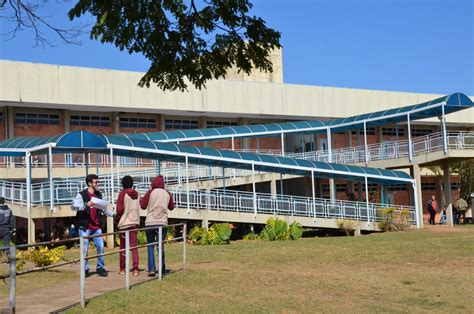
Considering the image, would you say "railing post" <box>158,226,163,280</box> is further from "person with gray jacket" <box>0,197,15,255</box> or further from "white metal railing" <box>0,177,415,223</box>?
"white metal railing" <box>0,177,415,223</box>

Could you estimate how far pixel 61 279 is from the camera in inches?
467

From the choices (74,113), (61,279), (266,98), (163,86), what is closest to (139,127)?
(74,113)

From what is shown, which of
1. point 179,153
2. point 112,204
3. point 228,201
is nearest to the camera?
point 112,204

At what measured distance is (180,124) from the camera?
40188mm

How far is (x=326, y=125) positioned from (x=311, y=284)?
2609cm

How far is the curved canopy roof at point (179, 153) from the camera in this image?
23.6 metres

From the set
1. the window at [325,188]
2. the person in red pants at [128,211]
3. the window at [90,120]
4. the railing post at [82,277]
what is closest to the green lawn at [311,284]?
the railing post at [82,277]

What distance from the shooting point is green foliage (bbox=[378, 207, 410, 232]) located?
28734 mm

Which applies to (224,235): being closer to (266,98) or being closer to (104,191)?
(104,191)

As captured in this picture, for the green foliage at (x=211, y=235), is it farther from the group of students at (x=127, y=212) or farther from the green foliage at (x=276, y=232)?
the group of students at (x=127, y=212)

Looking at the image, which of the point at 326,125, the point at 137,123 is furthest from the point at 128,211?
the point at 137,123

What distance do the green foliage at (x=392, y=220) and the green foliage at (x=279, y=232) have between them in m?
5.20

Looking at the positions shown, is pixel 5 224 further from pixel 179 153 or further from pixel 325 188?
pixel 325 188

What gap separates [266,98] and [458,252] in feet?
83.0
